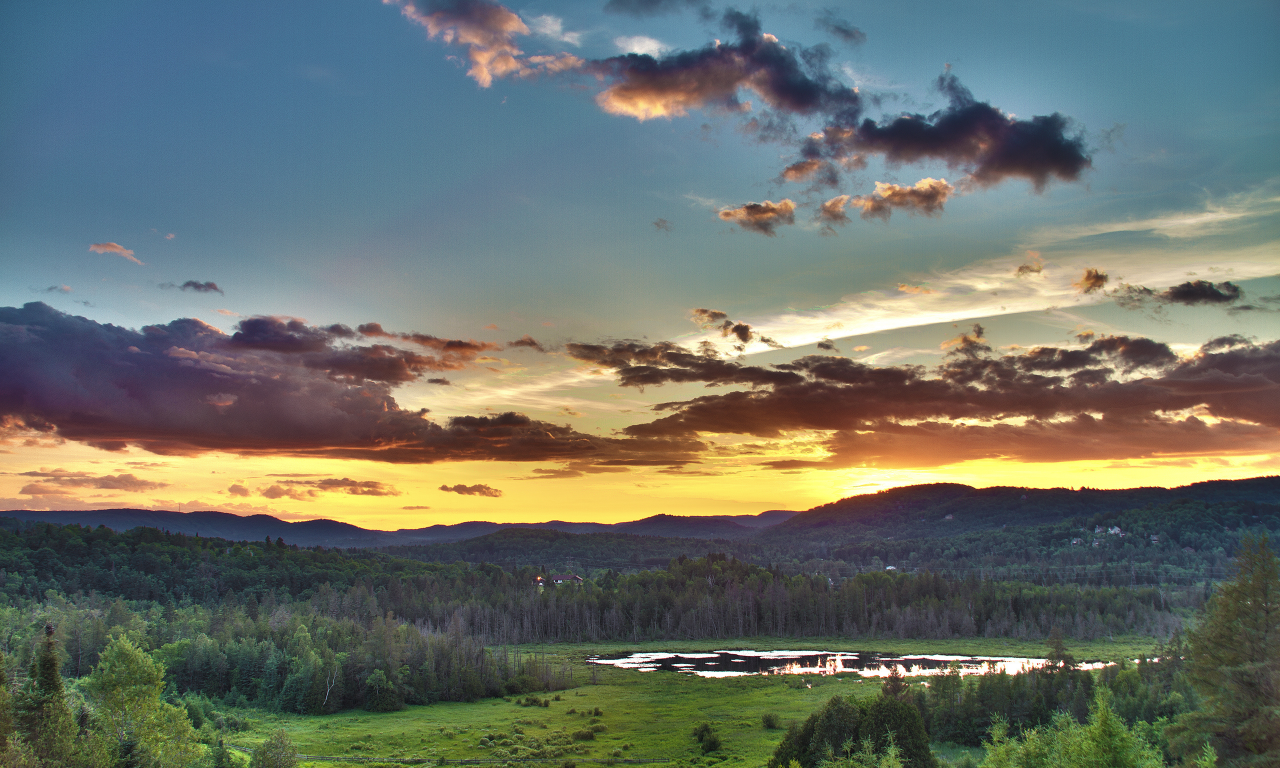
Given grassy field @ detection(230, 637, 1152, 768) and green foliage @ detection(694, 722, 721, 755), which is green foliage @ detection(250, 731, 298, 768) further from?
green foliage @ detection(694, 722, 721, 755)

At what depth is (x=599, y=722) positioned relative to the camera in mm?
97125

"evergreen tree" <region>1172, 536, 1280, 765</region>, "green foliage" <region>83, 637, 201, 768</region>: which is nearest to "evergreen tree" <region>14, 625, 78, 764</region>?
"green foliage" <region>83, 637, 201, 768</region>

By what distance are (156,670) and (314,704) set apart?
65054mm

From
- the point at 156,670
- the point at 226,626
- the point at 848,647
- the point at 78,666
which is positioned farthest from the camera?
the point at 848,647

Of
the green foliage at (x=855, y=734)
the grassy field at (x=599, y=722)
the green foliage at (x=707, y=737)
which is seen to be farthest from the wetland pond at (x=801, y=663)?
the green foliage at (x=855, y=734)

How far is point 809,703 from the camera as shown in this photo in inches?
4377

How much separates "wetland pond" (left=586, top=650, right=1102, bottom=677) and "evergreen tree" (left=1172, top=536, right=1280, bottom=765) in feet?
333

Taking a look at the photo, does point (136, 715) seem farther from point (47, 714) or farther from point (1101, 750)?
point (1101, 750)

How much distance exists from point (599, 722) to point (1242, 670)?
238 ft

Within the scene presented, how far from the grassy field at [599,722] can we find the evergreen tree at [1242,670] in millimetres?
39941

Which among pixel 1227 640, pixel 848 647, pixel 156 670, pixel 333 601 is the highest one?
pixel 1227 640

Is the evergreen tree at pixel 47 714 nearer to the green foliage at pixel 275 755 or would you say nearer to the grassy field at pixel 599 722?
the green foliage at pixel 275 755

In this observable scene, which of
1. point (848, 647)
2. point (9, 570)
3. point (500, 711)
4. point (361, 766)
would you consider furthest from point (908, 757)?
point (9, 570)

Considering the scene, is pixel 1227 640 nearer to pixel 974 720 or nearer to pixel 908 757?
pixel 908 757
